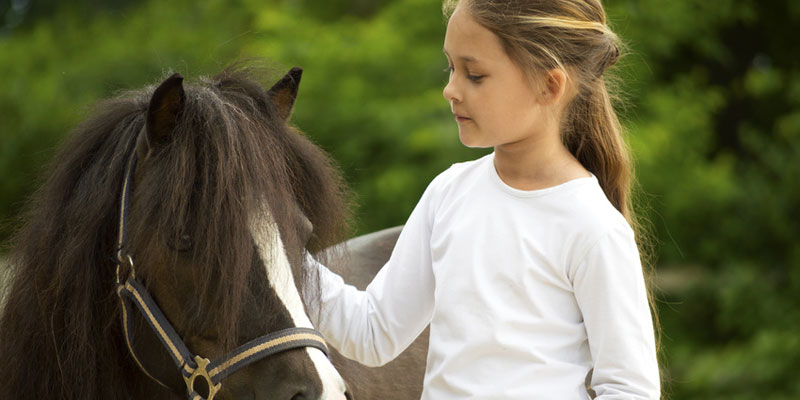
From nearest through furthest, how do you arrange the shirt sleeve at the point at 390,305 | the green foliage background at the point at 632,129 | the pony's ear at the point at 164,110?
1. the pony's ear at the point at 164,110
2. the shirt sleeve at the point at 390,305
3. the green foliage background at the point at 632,129

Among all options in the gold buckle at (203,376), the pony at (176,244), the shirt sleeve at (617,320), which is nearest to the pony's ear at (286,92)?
the pony at (176,244)

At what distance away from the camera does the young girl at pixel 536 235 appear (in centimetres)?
156

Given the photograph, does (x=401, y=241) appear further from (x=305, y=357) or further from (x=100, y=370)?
(x=100, y=370)

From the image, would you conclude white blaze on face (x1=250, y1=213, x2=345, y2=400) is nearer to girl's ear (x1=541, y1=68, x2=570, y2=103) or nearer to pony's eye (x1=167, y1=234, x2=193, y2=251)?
pony's eye (x1=167, y1=234, x2=193, y2=251)

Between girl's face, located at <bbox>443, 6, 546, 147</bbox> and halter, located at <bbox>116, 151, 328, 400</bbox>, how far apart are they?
0.50 metres

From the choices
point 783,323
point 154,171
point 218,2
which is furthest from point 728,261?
point 154,171

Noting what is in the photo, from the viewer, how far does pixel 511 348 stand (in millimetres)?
1593

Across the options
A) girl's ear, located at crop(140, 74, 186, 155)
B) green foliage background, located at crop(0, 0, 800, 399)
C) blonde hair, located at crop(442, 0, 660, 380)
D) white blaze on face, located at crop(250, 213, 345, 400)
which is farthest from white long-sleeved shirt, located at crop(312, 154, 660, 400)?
green foliage background, located at crop(0, 0, 800, 399)

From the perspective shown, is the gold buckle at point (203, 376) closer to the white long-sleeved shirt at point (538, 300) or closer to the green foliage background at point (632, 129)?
the white long-sleeved shirt at point (538, 300)

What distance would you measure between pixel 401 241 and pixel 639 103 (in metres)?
4.90

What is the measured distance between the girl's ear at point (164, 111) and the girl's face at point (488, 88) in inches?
19.9

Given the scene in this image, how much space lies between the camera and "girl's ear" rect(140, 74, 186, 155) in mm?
1658

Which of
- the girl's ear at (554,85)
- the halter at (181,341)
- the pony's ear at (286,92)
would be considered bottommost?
the halter at (181,341)

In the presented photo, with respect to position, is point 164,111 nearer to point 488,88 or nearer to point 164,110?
point 164,110
